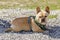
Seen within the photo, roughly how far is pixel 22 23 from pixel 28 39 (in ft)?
3.79

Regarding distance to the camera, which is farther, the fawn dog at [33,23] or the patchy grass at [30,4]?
the patchy grass at [30,4]

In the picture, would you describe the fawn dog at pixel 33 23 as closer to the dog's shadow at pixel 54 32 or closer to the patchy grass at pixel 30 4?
the dog's shadow at pixel 54 32

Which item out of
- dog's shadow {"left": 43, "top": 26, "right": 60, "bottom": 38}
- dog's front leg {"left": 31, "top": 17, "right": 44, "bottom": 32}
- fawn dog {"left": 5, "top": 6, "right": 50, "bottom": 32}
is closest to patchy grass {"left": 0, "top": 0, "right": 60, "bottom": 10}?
dog's shadow {"left": 43, "top": 26, "right": 60, "bottom": 38}

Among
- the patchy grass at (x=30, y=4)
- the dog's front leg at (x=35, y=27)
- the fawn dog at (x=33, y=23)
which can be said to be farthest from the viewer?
the patchy grass at (x=30, y=4)

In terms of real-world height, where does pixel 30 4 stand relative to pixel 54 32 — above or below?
below

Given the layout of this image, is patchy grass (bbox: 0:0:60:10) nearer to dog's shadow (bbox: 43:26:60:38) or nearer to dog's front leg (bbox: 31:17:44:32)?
dog's shadow (bbox: 43:26:60:38)

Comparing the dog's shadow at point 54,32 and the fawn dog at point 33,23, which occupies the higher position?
the fawn dog at point 33,23

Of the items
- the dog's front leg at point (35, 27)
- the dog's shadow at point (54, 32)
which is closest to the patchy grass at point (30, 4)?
the dog's shadow at point (54, 32)

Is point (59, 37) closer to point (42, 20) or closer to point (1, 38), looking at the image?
point (42, 20)

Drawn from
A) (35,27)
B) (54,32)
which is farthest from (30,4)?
(35,27)

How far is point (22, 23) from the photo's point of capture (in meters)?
10.4

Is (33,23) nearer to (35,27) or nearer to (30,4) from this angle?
(35,27)

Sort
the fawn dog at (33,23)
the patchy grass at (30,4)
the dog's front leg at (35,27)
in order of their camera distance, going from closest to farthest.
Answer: the fawn dog at (33,23)
the dog's front leg at (35,27)
the patchy grass at (30,4)

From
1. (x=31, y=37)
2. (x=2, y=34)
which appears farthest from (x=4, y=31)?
(x=31, y=37)
